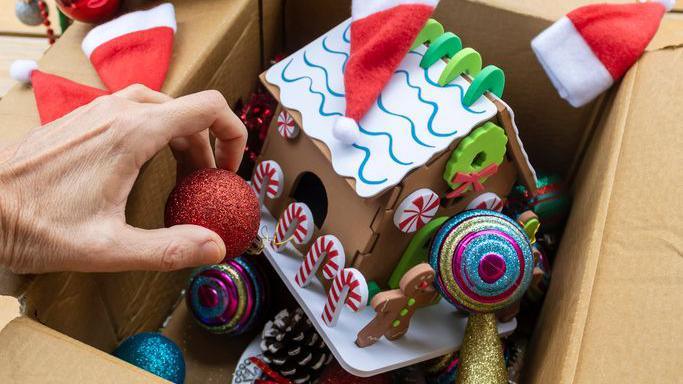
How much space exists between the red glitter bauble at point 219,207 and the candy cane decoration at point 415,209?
17 centimetres

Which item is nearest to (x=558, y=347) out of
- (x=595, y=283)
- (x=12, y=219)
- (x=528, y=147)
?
(x=595, y=283)

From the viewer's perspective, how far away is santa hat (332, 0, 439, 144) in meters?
0.80

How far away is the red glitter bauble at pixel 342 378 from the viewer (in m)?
0.88

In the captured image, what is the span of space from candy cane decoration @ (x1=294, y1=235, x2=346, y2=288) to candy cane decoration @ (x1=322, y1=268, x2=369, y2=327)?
0.02 metres

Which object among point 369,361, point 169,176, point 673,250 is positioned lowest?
point 369,361

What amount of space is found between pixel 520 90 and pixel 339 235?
15.5 inches

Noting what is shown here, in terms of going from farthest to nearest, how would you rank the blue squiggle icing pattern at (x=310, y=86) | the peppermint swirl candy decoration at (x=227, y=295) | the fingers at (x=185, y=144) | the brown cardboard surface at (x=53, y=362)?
the peppermint swirl candy decoration at (x=227, y=295) < the blue squiggle icing pattern at (x=310, y=86) < the fingers at (x=185, y=144) < the brown cardboard surface at (x=53, y=362)

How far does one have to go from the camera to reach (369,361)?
2.67 ft

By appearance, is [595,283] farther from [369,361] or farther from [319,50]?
[319,50]

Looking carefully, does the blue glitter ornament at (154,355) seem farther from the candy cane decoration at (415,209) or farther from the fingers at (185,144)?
the candy cane decoration at (415,209)

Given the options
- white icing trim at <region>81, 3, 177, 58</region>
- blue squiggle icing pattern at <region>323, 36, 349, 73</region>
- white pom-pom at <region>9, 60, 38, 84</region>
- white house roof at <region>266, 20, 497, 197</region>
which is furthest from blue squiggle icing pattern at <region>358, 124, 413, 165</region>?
white pom-pom at <region>9, 60, 38, 84</region>

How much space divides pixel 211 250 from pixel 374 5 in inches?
15.6

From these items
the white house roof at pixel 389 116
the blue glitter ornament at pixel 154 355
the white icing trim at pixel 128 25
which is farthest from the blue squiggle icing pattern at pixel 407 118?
the blue glitter ornament at pixel 154 355

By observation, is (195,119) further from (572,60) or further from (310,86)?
(572,60)
